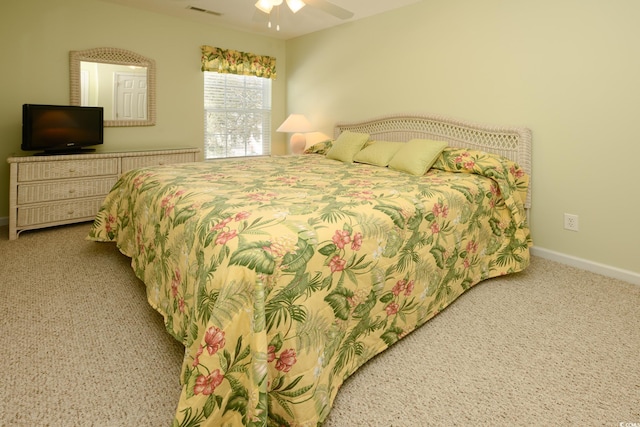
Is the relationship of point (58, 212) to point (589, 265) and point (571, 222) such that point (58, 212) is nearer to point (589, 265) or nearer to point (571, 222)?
point (571, 222)

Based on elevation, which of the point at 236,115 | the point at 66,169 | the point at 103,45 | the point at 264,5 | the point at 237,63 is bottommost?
the point at 66,169

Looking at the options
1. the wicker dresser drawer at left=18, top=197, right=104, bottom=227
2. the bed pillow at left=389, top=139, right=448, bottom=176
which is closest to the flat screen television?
the wicker dresser drawer at left=18, top=197, right=104, bottom=227

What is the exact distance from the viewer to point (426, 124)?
140 inches

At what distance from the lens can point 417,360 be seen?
1755 millimetres

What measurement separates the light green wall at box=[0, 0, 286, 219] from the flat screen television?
0.25 meters

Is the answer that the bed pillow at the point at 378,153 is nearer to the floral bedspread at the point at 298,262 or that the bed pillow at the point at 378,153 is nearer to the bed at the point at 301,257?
the bed at the point at 301,257

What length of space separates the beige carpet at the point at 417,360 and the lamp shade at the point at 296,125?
2665mm

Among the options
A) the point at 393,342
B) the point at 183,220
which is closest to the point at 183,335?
the point at 183,220

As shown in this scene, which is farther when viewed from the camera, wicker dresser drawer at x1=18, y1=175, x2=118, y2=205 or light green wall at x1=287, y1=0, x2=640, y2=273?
wicker dresser drawer at x1=18, y1=175, x2=118, y2=205

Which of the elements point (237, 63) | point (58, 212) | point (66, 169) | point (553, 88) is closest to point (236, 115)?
point (237, 63)

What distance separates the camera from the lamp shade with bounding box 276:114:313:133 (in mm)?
4641

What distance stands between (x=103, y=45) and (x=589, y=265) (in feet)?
15.8

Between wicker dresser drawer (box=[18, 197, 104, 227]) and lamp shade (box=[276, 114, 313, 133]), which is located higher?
lamp shade (box=[276, 114, 313, 133])

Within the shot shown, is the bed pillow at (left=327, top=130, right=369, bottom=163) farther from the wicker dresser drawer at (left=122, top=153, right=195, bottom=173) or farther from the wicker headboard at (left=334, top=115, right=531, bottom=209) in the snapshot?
the wicker dresser drawer at (left=122, top=153, right=195, bottom=173)
